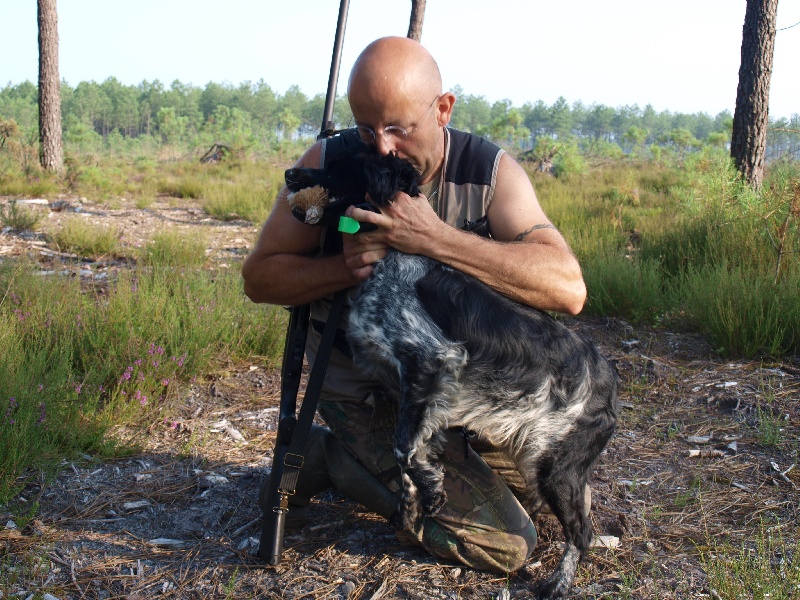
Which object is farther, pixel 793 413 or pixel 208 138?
pixel 208 138

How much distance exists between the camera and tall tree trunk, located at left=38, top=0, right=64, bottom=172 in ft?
37.8

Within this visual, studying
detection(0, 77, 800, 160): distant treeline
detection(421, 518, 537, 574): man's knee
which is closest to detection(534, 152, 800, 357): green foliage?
detection(421, 518, 537, 574): man's knee

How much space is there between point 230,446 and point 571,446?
68.2 inches

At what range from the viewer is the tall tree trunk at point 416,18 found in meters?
9.69

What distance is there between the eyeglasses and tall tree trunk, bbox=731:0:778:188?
590 centimetres

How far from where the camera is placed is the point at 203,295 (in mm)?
4223

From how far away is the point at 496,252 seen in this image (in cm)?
230

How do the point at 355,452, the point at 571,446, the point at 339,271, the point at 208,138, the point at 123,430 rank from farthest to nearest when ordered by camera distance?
the point at 208,138, the point at 123,430, the point at 355,452, the point at 339,271, the point at 571,446

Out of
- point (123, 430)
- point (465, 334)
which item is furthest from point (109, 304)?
point (465, 334)

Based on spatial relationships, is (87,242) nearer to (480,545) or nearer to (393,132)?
(393,132)

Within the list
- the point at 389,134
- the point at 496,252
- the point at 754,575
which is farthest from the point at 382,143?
the point at 754,575

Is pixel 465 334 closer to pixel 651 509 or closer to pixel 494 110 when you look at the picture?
pixel 651 509

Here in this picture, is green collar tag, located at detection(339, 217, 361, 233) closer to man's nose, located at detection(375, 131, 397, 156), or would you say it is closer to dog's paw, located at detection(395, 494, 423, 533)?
man's nose, located at detection(375, 131, 397, 156)

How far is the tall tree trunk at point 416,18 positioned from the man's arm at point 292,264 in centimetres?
791
